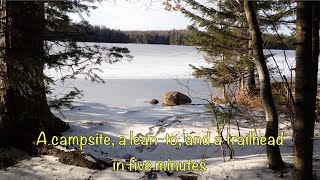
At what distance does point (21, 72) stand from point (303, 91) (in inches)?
158

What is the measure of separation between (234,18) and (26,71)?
7.16 m

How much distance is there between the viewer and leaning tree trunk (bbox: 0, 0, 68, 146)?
512 cm

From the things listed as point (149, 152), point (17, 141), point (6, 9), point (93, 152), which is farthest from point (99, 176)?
point (6, 9)

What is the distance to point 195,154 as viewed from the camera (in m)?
6.18

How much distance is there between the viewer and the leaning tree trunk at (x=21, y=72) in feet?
16.8

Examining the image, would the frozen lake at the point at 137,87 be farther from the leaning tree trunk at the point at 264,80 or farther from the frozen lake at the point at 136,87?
the leaning tree trunk at the point at 264,80

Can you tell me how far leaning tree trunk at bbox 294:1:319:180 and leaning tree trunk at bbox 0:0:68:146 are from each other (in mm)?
3617

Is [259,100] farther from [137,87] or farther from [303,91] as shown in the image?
[137,87]

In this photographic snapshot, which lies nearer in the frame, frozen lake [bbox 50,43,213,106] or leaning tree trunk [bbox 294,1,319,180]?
leaning tree trunk [bbox 294,1,319,180]

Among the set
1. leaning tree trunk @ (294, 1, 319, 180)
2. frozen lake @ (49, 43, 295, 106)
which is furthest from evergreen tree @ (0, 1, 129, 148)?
frozen lake @ (49, 43, 295, 106)

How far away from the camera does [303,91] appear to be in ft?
12.1

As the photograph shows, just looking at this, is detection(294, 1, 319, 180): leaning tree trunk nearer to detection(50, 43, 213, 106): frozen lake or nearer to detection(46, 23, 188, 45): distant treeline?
detection(46, 23, 188, 45): distant treeline

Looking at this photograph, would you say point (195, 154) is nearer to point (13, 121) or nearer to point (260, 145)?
point (260, 145)

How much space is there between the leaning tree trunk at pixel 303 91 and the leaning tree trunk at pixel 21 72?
3617 millimetres
